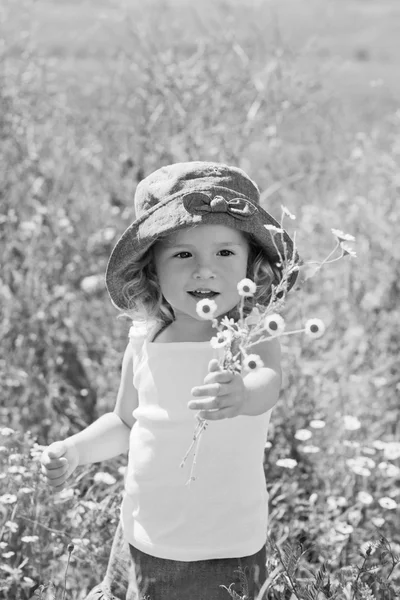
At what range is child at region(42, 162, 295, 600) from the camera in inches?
77.4

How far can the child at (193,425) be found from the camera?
196cm

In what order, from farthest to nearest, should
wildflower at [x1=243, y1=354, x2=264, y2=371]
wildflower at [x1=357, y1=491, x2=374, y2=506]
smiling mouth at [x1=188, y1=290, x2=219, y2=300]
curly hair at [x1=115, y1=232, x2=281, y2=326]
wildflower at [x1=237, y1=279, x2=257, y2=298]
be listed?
1. wildflower at [x1=357, y1=491, x2=374, y2=506]
2. curly hair at [x1=115, y1=232, x2=281, y2=326]
3. smiling mouth at [x1=188, y1=290, x2=219, y2=300]
4. wildflower at [x1=237, y1=279, x2=257, y2=298]
5. wildflower at [x1=243, y1=354, x2=264, y2=371]

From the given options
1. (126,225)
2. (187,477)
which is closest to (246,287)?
(187,477)

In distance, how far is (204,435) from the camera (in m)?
1.98

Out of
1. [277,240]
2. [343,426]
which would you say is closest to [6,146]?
[343,426]

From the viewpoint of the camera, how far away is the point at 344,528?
2.51m

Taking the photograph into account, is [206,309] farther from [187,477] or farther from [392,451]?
[392,451]

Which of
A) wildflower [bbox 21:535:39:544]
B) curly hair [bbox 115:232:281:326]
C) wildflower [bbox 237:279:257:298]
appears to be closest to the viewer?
wildflower [bbox 237:279:257:298]

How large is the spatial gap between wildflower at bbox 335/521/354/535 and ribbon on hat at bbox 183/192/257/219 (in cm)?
94

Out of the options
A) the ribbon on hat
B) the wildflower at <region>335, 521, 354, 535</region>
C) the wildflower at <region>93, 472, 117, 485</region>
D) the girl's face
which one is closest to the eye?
the girl's face

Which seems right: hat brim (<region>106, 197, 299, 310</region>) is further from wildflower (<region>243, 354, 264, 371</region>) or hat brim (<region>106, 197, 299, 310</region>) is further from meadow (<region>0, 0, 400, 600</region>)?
meadow (<region>0, 0, 400, 600</region>)

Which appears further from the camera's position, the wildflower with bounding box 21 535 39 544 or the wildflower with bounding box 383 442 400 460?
the wildflower with bounding box 383 442 400 460

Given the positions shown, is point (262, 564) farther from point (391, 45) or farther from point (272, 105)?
point (391, 45)

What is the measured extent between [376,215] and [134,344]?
213 centimetres
